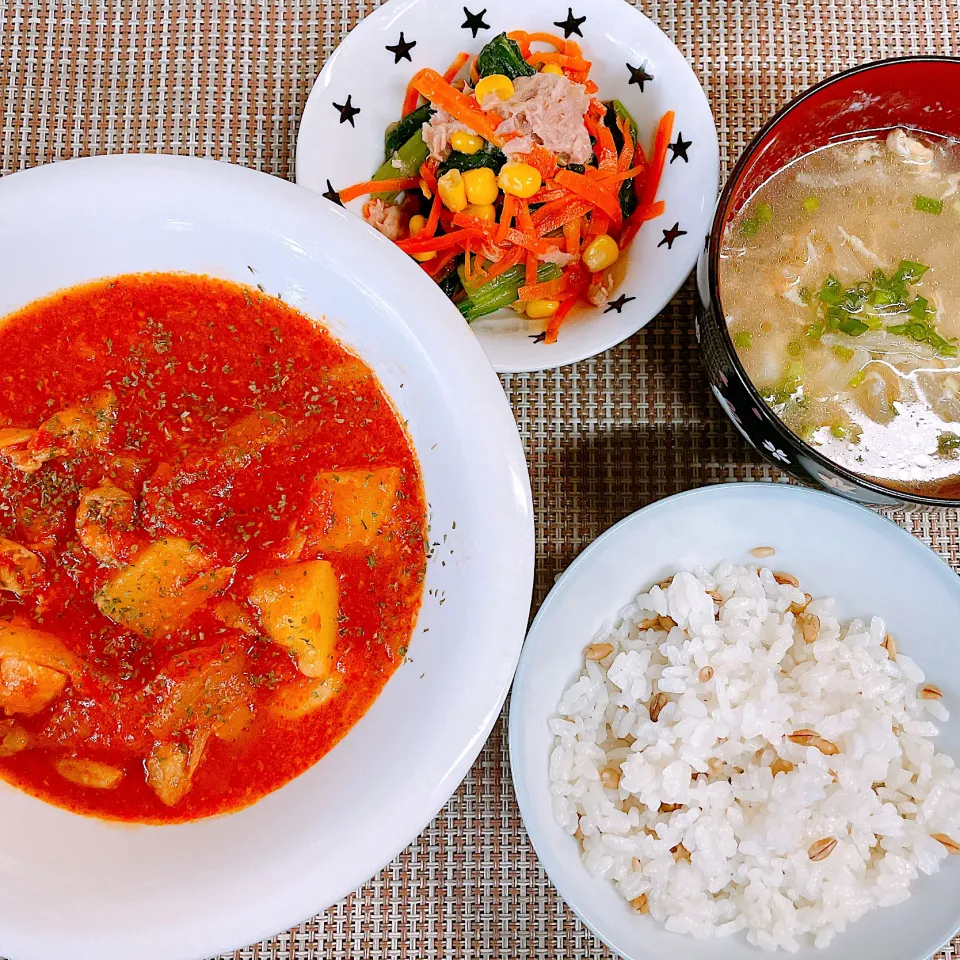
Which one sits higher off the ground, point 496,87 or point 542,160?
point 496,87

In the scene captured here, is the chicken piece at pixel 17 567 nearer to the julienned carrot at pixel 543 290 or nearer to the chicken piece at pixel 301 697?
the chicken piece at pixel 301 697

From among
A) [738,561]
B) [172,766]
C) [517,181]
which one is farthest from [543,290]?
[172,766]

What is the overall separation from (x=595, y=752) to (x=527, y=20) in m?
1.71

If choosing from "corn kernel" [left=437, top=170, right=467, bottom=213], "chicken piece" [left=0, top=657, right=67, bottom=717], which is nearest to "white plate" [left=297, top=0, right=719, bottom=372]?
"corn kernel" [left=437, top=170, right=467, bottom=213]

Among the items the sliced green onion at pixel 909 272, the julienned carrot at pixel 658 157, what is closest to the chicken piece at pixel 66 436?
the julienned carrot at pixel 658 157

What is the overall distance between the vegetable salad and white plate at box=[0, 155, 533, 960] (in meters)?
0.35

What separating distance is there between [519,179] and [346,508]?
81cm

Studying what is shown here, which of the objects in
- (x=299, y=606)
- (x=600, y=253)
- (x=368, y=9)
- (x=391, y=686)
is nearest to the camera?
(x=299, y=606)

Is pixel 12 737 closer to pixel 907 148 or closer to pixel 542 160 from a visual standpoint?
pixel 542 160

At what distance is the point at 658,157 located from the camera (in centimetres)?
Result: 196

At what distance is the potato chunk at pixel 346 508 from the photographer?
1636mm

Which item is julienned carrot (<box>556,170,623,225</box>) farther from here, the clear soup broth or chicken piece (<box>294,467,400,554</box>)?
chicken piece (<box>294,467,400,554</box>)

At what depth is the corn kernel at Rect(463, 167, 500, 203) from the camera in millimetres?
1839

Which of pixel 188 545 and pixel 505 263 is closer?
pixel 188 545
